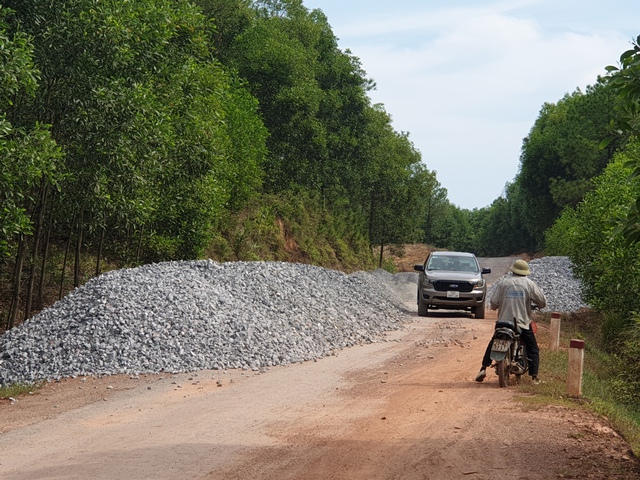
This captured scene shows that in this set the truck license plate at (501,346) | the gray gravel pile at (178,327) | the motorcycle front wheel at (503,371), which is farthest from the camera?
the gray gravel pile at (178,327)

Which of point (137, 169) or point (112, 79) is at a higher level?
point (112, 79)

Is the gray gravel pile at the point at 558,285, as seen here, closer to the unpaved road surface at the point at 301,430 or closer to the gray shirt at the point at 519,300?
the gray shirt at the point at 519,300

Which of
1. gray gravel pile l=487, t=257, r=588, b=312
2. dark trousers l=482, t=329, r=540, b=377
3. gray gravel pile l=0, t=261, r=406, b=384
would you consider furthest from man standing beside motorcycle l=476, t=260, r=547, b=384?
gray gravel pile l=487, t=257, r=588, b=312

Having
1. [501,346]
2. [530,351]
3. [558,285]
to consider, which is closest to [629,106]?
[501,346]

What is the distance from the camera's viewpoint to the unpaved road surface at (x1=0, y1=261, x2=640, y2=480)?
785cm

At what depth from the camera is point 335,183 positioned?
59.0 meters

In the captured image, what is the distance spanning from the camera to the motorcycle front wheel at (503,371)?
12.6m

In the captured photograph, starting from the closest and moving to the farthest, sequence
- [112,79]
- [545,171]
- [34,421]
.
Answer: [34,421] → [112,79] → [545,171]

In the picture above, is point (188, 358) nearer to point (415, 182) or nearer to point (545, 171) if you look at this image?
point (415, 182)

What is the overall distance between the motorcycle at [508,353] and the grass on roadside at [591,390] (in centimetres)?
30

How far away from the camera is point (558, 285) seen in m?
42.7

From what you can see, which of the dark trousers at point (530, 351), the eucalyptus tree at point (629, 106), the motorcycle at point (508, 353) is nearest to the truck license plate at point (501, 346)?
the motorcycle at point (508, 353)

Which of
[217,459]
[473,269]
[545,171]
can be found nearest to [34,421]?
[217,459]

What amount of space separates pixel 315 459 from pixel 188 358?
762 cm
